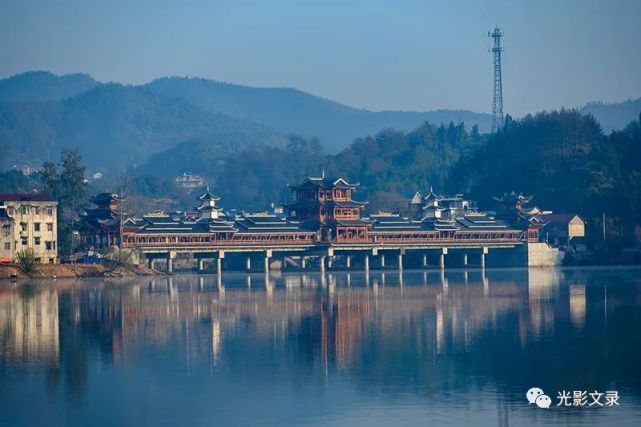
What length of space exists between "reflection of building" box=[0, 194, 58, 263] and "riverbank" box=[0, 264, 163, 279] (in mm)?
2302

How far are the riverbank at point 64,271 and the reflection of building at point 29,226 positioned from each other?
2.30 metres

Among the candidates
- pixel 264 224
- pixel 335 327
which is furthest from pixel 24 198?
pixel 335 327

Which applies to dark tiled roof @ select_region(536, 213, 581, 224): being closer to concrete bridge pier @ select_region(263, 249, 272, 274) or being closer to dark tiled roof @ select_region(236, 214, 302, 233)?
dark tiled roof @ select_region(236, 214, 302, 233)

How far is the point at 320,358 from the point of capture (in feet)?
133

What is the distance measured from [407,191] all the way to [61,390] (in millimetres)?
130210

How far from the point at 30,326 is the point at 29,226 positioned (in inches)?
1722

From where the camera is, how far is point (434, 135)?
195 meters

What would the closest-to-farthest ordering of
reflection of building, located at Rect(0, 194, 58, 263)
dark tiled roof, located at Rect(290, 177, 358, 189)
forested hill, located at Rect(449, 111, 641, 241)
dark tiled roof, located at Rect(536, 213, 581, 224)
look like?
reflection of building, located at Rect(0, 194, 58, 263) → dark tiled roof, located at Rect(290, 177, 358, 189) → forested hill, located at Rect(449, 111, 641, 241) → dark tiled roof, located at Rect(536, 213, 581, 224)

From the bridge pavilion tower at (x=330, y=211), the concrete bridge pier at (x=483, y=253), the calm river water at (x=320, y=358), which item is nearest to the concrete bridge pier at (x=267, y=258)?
the bridge pavilion tower at (x=330, y=211)

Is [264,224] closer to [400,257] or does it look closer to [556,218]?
[400,257]

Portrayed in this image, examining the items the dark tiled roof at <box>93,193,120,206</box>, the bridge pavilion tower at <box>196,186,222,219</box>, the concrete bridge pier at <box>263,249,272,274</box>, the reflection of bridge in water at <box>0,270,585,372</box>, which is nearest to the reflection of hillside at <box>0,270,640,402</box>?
the reflection of bridge in water at <box>0,270,585,372</box>

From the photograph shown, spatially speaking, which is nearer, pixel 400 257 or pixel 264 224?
pixel 264 224

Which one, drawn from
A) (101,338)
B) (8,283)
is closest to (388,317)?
(101,338)

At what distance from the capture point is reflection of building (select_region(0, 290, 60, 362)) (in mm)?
42062
